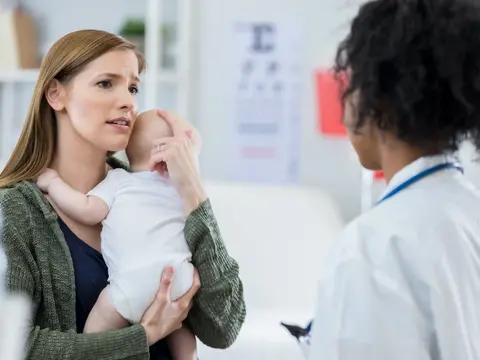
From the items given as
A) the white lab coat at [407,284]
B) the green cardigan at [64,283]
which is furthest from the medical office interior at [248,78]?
the white lab coat at [407,284]

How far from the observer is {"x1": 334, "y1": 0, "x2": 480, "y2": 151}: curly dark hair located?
1065 mm

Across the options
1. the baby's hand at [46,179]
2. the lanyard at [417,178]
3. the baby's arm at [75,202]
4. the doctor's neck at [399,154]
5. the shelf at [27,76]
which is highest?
the shelf at [27,76]

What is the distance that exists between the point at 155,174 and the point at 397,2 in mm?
692

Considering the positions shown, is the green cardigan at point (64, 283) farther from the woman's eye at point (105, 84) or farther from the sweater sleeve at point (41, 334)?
the woman's eye at point (105, 84)

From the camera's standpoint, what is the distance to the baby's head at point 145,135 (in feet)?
5.34

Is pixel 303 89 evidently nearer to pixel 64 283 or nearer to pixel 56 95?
pixel 56 95

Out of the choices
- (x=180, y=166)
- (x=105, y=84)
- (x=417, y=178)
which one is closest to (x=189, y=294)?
(x=180, y=166)

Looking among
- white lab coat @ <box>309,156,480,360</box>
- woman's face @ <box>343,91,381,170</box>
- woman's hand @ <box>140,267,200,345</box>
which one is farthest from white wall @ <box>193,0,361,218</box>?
white lab coat @ <box>309,156,480,360</box>

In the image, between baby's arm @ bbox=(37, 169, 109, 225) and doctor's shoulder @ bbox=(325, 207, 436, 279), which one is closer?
doctor's shoulder @ bbox=(325, 207, 436, 279)

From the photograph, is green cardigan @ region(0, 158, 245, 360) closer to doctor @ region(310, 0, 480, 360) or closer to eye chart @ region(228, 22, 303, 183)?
doctor @ region(310, 0, 480, 360)

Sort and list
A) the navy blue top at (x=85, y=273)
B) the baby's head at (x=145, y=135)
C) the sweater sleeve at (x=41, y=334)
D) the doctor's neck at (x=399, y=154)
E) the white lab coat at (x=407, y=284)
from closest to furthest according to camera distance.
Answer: the white lab coat at (x=407, y=284)
the doctor's neck at (x=399, y=154)
the sweater sleeve at (x=41, y=334)
the navy blue top at (x=85, y=273)
the baby's head at (x=145, y=135)

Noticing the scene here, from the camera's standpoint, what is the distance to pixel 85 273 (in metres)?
1.54

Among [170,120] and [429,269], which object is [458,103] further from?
[170,120]

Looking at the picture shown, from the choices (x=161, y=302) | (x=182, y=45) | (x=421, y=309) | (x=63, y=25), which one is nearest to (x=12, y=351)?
(x=421, y=309)
